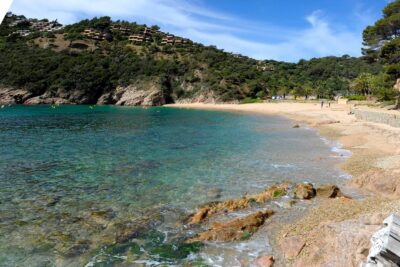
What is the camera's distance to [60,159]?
78.4 ft

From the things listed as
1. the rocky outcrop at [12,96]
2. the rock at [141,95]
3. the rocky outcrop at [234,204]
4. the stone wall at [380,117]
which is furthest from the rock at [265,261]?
the rocky outcrop at [12,96]

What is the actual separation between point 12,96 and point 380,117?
107244 mm

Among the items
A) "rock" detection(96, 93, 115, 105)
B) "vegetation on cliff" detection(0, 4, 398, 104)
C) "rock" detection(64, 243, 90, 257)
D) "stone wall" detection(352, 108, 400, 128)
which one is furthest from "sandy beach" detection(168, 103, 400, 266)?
"rock" detection(96, 93, 115, 105)

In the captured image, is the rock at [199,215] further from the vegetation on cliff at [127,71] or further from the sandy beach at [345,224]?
the vegetation on cliff at [127,71]

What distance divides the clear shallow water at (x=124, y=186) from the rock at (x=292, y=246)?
7.54ft

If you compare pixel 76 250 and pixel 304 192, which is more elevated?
pixel 304 192

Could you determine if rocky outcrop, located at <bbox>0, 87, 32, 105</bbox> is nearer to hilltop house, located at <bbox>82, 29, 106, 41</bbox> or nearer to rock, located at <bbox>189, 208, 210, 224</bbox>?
hilltop house, located at <bbox>82, 29, 106, 41</bbox>

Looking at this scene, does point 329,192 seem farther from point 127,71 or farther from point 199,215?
point 127,71

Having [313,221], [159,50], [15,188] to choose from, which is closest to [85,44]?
[159,50]

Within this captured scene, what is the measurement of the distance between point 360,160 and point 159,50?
415 feet

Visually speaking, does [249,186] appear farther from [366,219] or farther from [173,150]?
[173,150]

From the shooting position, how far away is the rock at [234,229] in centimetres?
1077

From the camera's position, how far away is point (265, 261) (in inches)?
355

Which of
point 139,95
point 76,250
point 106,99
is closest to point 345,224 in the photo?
point 76,250
